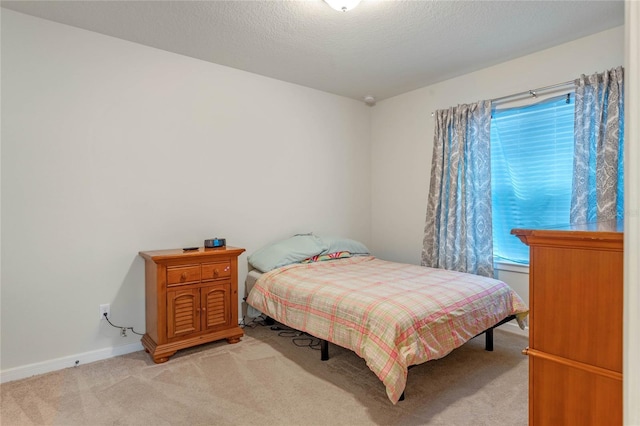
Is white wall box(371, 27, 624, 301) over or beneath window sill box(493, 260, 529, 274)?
over

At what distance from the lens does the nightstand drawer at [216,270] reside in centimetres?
273

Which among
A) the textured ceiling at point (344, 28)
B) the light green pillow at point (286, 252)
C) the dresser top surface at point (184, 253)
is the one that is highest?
the textured ceiling at point (344, 28)

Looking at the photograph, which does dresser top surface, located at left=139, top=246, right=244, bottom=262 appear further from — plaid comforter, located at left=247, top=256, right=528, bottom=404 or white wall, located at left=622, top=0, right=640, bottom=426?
white wall, located at left=622, top=0, right=640, bottom=426

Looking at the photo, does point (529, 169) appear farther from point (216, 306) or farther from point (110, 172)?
point (110, 172)

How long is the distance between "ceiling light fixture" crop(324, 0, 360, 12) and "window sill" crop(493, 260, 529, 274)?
2.58m

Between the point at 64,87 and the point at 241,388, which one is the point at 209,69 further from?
the point at 241,388

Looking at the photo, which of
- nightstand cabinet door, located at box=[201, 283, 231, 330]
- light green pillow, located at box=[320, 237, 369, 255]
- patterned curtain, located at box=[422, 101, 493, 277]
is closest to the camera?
nightstand cabinet door, located at box=[201, 283, 231, 330]

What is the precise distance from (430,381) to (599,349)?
1519 millimetres

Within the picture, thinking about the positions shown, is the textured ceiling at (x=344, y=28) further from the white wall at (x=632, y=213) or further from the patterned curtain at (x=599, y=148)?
the white wall at (x=632, y=213)

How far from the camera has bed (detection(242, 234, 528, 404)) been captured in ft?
6.18

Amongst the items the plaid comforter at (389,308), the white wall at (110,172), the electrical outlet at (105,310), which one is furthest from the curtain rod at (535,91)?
the electrical outlet at (105,310)

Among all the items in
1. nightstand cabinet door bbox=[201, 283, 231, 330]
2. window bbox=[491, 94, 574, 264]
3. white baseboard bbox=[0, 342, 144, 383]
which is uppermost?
window bbox=[491, 94, 574, 264]

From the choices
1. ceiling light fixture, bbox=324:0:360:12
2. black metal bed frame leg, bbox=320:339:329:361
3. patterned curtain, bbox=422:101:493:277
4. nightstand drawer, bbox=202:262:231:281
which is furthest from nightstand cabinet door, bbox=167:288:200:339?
patterned curtain, bbox=422:101:493:277

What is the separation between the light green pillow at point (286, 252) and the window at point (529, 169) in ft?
5.85
